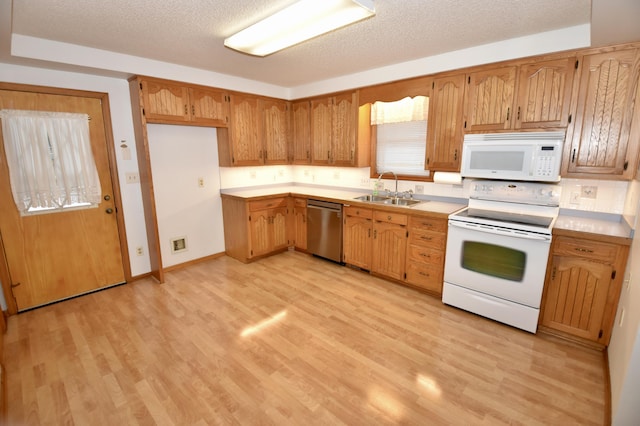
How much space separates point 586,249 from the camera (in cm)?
220

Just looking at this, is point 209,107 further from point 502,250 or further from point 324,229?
point 502,250

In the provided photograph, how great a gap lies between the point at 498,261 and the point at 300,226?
2.60 m

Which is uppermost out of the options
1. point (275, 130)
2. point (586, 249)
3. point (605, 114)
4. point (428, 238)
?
point (275, 130)

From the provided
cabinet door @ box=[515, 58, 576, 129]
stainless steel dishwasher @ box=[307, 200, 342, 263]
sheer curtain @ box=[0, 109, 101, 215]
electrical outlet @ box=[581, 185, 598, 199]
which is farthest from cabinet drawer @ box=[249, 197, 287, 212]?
electrical outlet @ box=[581, 185, 598, 199]

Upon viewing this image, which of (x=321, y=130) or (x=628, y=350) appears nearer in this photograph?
(x=628, y=350)

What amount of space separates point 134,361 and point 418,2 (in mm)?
3300

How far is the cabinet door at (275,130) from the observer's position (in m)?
4.29

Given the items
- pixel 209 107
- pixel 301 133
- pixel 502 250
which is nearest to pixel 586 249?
pixel 502 250

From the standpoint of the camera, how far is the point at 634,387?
4.85 ft

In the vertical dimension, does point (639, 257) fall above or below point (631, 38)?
below

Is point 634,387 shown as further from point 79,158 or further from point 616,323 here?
point 79,158

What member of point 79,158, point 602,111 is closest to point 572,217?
point 602,111

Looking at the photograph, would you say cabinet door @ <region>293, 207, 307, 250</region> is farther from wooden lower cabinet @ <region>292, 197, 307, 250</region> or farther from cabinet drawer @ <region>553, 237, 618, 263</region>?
cabinet drawer @ <region>553, 237, 618, 263</region>

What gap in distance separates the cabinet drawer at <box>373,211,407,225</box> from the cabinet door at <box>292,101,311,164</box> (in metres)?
1.58
